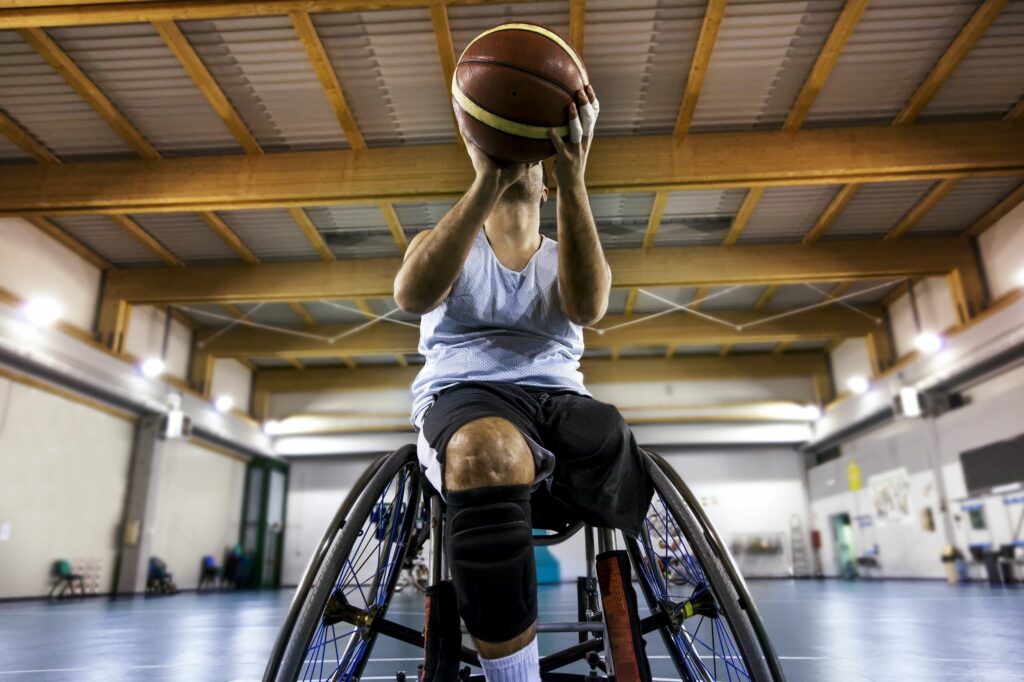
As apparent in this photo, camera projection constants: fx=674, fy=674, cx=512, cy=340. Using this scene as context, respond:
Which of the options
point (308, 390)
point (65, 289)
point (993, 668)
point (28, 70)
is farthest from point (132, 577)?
point (993, 668)

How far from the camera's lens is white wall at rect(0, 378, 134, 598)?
8781mm

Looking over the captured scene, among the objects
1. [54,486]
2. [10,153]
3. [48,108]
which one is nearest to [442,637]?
[48,108]

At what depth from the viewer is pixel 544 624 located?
1558mm

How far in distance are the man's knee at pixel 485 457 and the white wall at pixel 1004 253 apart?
996cm

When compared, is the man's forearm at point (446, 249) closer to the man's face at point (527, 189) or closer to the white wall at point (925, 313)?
the man's face at point (527, 189)

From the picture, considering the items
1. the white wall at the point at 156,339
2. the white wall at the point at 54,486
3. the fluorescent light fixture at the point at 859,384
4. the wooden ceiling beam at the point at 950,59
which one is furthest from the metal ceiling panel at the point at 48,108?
the fluorescent light fixture at the point at 859,384

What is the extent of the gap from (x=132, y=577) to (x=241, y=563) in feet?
11.6

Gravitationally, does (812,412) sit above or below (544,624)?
above

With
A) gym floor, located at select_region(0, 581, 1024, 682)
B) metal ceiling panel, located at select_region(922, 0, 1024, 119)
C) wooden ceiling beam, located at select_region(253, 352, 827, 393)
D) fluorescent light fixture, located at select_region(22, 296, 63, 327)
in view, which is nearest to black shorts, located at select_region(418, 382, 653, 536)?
gym floor, located at select_region(0, 581, 1024, 682)

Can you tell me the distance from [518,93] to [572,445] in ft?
2.14

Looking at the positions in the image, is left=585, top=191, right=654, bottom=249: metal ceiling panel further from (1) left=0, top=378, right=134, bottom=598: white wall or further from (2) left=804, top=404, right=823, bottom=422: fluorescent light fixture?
(2) left=804, top=404, right=823, bottom=422: fluorescent light fixture

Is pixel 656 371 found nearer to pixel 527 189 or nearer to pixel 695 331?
pixel 695 331

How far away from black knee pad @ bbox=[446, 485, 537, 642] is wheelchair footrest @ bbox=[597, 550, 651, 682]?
20cm

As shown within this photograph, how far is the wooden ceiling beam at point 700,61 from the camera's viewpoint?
562 cm
